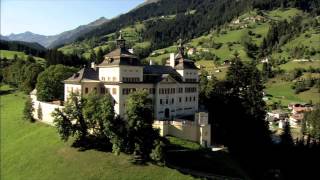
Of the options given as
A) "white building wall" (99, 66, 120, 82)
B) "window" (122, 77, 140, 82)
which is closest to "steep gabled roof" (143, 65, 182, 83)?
"window" (122, 77, 140, 82)

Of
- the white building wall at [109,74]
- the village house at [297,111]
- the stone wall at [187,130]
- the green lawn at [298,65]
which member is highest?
the green lawn at [298,65]

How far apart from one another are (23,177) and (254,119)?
39.3 meters

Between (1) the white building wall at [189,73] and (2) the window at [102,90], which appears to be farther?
(1) the white building wall at [189,73]

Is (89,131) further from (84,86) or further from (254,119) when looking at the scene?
(254,119)

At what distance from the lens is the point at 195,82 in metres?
72.6

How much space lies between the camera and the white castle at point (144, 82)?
61.0 metres

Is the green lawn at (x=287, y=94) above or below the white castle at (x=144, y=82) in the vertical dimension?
below

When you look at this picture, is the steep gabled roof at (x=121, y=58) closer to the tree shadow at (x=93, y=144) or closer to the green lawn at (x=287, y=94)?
the tree shadow at (x=93, y=144)

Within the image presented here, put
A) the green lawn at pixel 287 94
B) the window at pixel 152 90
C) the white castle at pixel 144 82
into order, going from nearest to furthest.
Answer: the white castle at pixel 144 82, the window at pixel 152 90, the green lawn at pixel 287 94

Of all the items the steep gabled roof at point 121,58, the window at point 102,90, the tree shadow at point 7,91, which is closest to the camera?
the steep gabled roof at point 121,58

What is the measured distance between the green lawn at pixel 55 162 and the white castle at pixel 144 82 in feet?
25.4

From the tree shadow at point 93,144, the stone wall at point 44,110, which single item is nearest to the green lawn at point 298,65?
the stone wall at point 44,110

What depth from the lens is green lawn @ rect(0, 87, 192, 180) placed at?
5059 cm

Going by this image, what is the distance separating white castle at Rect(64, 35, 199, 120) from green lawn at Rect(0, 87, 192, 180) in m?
7.75
